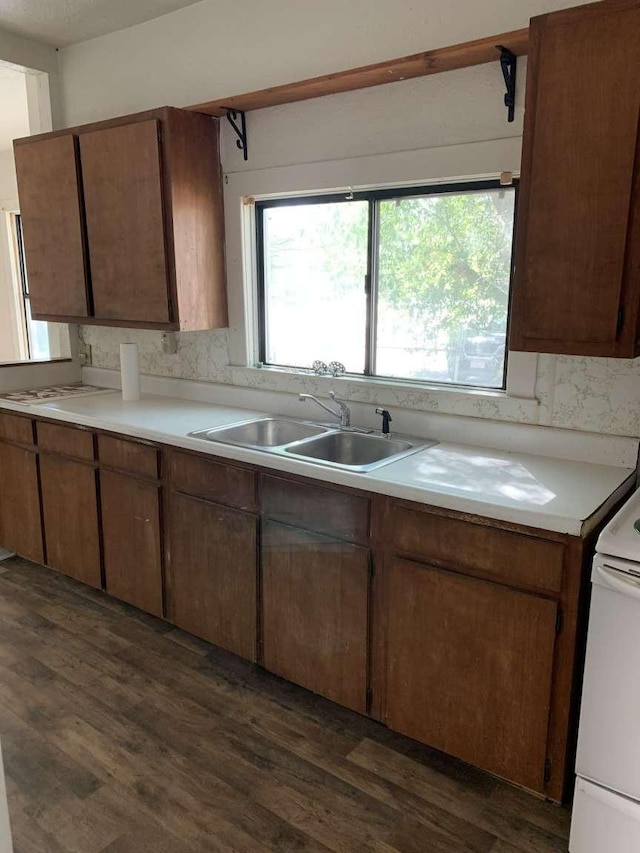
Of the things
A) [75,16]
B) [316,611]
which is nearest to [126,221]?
[75,16]

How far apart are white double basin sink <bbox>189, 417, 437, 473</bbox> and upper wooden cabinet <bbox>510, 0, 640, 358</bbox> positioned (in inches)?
29.3

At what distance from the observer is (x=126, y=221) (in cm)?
295

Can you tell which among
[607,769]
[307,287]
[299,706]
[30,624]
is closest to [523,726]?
[607,769]

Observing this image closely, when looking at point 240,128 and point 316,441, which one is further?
point 240,128

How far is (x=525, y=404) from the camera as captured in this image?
2275 millimetres

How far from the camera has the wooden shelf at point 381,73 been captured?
2016 mm

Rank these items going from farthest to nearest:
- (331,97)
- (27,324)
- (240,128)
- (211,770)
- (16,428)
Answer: (27,324)
(16,428)
(240,128)
(331,97)
(211,770)

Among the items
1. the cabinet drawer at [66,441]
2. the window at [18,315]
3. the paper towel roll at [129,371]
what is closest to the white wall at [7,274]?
the window at [18,315]

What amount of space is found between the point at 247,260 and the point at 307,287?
34 cm

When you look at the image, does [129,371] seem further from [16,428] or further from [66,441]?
[16,428]

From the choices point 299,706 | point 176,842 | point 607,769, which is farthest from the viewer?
point 299,706

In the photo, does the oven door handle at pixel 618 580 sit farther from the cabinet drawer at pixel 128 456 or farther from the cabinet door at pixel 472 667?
the cabinet drawer at pixel 128 456

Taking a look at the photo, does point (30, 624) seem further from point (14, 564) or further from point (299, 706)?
point (299, 706)

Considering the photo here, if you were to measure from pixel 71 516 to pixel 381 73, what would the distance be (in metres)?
2.36
